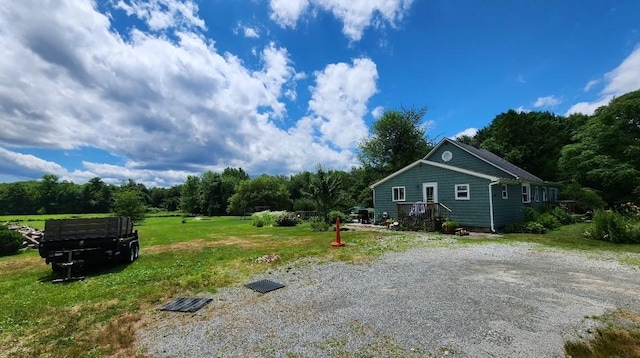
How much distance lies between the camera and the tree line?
21.4m

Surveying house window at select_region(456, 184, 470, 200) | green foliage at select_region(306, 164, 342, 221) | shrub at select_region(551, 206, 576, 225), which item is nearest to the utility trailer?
green foliage at select_region(306, 164, 342, 221)

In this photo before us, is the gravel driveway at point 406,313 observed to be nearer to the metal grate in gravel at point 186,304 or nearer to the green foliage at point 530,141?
the metal grate in gravel at point 186,304

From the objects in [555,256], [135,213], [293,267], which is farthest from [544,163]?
[135,213]

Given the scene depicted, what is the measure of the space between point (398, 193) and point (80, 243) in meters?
15.5

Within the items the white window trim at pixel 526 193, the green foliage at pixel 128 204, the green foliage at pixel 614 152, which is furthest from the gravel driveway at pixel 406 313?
the green foliage at pixel 128 204

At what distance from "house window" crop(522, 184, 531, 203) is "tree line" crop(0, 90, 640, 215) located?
216 inches

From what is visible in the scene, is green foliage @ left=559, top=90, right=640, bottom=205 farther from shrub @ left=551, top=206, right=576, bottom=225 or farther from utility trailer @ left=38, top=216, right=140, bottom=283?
utility trailer @ left=38, top=216, right=140, bottom=283

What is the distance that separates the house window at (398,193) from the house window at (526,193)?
6.96 meters

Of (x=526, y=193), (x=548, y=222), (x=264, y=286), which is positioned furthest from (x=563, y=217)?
(x=264, y=286)

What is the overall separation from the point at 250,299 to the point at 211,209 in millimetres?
48399

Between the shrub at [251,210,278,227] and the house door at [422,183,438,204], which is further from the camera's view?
the shrub at [251,210,278,227]

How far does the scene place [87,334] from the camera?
404cm

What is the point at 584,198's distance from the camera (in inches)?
810

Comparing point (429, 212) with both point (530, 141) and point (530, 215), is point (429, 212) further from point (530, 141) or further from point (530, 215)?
point (530, 141)
